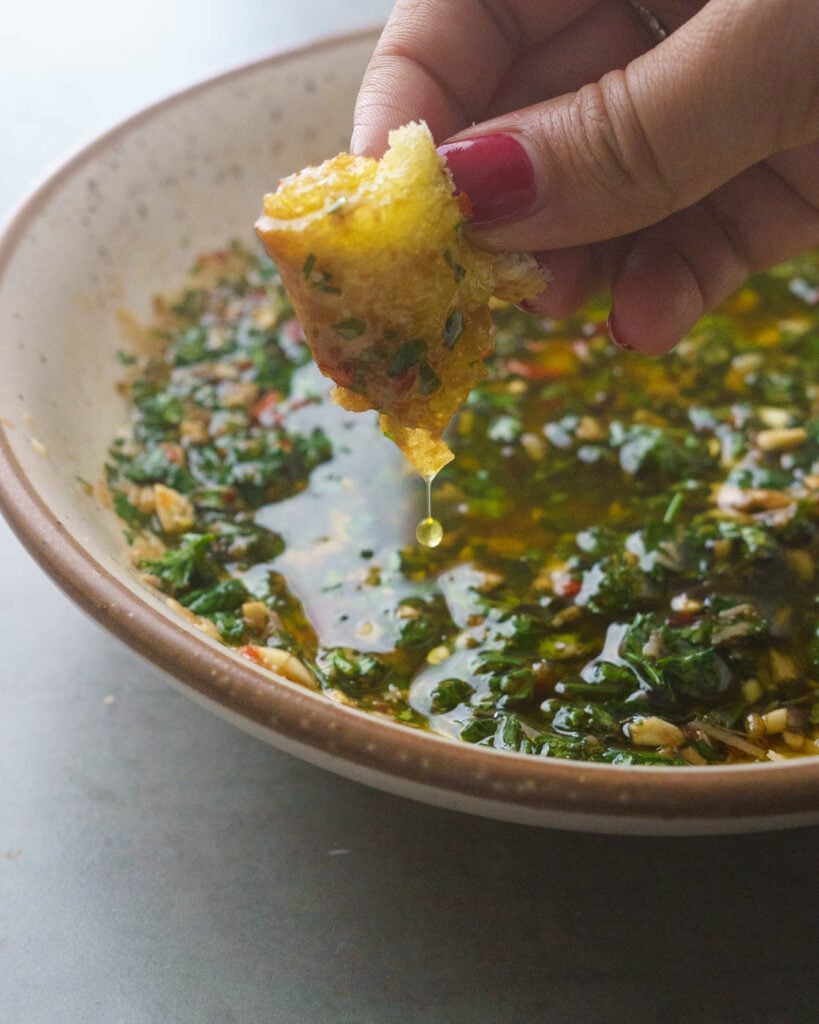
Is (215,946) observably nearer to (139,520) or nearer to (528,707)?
(528,707)

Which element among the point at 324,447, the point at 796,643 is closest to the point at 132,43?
the point at 324,447

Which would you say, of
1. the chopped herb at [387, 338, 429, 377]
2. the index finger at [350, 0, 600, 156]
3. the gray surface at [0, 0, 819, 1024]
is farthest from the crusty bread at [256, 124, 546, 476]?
the gray surface at [0, 0, 819, 1024]

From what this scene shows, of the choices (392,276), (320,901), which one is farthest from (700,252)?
(320,901)

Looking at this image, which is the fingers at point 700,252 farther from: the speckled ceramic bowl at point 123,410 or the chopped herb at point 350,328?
the speckled ceramic bowl at point 123,410

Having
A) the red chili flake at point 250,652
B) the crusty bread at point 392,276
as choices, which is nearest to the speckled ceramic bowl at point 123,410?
the red chili flake at point 250,652

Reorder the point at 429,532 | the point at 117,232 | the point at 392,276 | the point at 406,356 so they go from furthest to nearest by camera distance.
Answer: the point at 117,232 → the point at 429,532 → the point at 406,356 → the point at 392,276

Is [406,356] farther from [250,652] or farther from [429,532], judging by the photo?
[250,652]

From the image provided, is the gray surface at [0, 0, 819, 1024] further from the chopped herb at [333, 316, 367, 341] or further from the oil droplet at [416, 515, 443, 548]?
the chopped herb at [333, 316, 367, 341]
